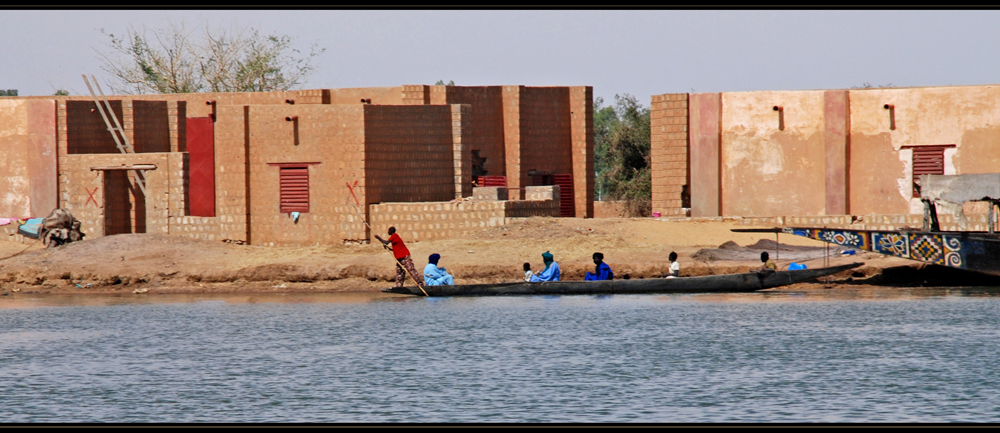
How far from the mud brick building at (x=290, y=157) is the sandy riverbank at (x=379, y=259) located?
0.93m

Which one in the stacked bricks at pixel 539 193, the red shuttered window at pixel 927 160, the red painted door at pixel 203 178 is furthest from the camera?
the red painted door at pixel 203 178

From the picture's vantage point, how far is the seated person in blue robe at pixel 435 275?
23.6 metres

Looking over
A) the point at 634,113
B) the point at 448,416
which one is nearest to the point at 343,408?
the point at 448,416

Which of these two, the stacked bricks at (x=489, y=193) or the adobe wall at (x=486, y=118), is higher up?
the adobe wall at (x=486, y=118)

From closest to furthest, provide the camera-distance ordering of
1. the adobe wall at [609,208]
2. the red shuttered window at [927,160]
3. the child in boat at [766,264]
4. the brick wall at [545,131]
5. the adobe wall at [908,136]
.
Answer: the child in boat at [766,264] → the adobe wall at [908,136] → the red shuttered window at [927,160] → the brick wall at [545,131] → the adobe wall at [609,208]

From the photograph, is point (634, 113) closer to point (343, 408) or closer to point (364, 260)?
point (364, 260)

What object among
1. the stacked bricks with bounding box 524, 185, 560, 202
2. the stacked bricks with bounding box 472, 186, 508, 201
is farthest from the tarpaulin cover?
the stacked bricks with bounding box 524, 185, 560, 202

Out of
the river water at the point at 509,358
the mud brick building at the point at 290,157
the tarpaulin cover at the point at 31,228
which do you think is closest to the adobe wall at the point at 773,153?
the mud brick building at the point at 290,157

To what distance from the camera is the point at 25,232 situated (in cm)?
3061

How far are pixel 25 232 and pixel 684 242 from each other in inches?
656

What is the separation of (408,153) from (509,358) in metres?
11.4

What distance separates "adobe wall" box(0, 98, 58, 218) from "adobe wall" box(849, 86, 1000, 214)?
20.0 metres

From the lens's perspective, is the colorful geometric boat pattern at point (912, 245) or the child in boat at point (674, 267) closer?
the colorful geometric boat pattern at point (912, 245)

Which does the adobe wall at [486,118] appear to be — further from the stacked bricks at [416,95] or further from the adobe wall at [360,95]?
the adobe wall at [360,95]
